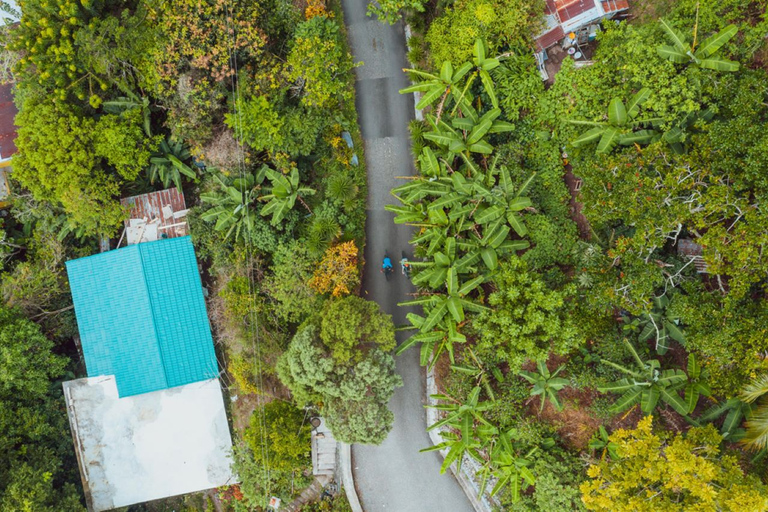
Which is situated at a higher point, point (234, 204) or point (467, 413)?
point (234, 204)

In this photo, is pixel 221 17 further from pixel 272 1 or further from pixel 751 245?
pixel 751 245

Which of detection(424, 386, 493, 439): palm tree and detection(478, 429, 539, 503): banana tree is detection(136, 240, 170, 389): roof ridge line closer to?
detection(424, 386, 493, 439): palm tree

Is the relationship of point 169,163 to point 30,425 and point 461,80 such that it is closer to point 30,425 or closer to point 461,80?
point 30,425

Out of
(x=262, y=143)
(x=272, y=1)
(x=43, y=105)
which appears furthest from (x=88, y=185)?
(x=272, y=1)

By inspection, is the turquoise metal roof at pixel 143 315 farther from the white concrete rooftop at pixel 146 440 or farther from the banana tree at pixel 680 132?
the banana tree at pixel 680 132

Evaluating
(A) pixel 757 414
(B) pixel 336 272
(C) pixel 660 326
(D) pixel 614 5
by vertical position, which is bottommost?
(A) pixel 757 414

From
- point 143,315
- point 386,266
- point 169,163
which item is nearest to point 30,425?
point 143,315

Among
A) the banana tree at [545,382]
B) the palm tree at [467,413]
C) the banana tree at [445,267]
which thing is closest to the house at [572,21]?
the banana tree at [445,267]
